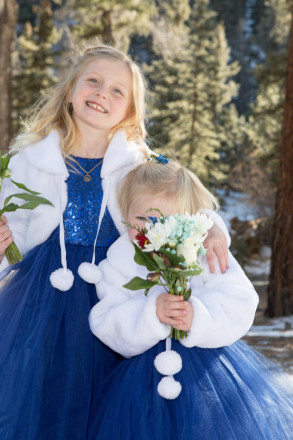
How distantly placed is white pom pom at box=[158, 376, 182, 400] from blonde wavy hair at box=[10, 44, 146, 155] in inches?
52.5

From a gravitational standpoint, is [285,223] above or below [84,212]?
below

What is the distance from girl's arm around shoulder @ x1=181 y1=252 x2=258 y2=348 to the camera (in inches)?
96.2

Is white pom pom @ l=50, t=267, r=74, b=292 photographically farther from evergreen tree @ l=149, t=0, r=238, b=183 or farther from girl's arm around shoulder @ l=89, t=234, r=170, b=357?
evergreen tree @ l=149, t=0, r=238, b=183

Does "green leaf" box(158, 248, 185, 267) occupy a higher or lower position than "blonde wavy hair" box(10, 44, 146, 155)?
lower

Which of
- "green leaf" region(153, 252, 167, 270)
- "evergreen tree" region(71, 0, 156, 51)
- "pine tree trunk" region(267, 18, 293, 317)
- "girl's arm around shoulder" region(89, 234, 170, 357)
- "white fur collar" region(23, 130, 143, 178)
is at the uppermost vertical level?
"evergreen tree" region(71, 0, 156, 51)

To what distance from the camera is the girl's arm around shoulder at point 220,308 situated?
2.44 m

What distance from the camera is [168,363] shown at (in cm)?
237

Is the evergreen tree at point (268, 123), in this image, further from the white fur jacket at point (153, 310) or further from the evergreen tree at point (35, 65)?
the white fur jacket at point (153, 310)

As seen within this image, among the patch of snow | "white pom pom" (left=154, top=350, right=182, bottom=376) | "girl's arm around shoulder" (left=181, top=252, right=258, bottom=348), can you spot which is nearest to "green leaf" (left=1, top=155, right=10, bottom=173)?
"girl's arm around shoulder" (left=181, top=252, right=258, bottom=348)

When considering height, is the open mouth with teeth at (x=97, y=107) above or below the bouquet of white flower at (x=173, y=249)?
above

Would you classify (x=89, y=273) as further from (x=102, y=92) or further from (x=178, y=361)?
(x=102, y=92)

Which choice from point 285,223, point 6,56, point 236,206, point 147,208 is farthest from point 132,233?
point 236,206

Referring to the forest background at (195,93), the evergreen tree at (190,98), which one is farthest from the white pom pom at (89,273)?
the evergreen tree at (190,98)

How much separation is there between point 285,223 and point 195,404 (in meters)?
5.68
